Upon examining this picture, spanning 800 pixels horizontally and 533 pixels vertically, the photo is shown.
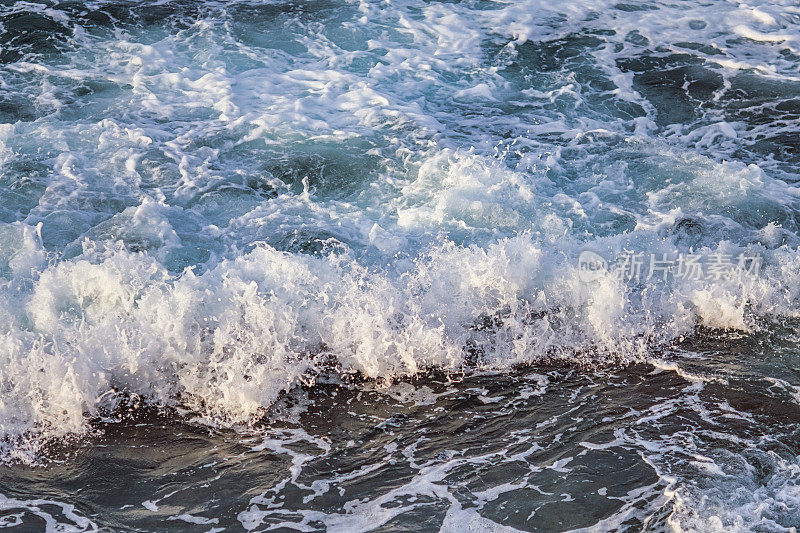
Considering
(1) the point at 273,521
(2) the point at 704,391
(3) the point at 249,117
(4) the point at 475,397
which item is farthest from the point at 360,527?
(3) the point at 249,117

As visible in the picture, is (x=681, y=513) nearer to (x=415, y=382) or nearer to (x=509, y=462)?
(x=509, y=462)

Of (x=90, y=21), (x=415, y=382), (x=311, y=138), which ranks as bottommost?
(x=415, y=382)

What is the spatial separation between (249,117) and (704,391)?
6487mm

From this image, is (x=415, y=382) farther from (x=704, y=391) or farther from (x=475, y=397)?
(x=704, y=391)

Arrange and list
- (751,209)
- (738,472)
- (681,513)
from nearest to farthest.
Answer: (681,513), (738,472), (751,209)

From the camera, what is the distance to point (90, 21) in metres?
12.2

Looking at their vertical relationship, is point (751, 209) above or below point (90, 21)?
below

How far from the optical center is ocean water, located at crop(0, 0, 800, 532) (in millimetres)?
4695

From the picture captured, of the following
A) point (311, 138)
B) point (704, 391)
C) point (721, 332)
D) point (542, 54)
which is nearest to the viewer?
point (704, 391)

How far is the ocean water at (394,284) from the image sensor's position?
15.4 ft

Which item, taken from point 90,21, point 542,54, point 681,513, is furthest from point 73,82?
point 681,513

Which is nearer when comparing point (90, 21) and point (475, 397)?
point (475, 397)

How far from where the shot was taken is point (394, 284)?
21.9 feet

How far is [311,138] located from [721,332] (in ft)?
17.2
